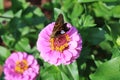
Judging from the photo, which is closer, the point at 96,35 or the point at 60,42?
the point at 60,42

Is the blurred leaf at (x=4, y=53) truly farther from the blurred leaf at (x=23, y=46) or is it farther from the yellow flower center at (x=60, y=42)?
the yellow flower center at (x=60, y=42)

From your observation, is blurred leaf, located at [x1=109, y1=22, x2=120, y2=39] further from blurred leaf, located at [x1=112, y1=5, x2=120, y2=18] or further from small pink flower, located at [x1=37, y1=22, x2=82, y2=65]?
small pink flower, located at [x1=37, y1=22, x2=82, y2=65]

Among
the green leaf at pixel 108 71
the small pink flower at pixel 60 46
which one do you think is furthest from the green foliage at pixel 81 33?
the small pink flower at pixel 60 46

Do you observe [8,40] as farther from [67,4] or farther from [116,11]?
[116,11]

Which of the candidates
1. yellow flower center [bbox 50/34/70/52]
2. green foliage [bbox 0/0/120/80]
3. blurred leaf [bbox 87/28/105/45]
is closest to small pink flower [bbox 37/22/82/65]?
yellow flower center [bbox 50/34/70/52]

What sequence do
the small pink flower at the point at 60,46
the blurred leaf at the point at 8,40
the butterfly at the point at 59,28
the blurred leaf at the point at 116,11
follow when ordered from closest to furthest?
the butterfly at the point at 59,28, the small pink flower at the point at 60,46, the blurred leaf at the point at 116,11, the blurred leaf at the point at 8,40

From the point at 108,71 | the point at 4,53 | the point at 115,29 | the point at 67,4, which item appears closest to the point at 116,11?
the point at 115,29
